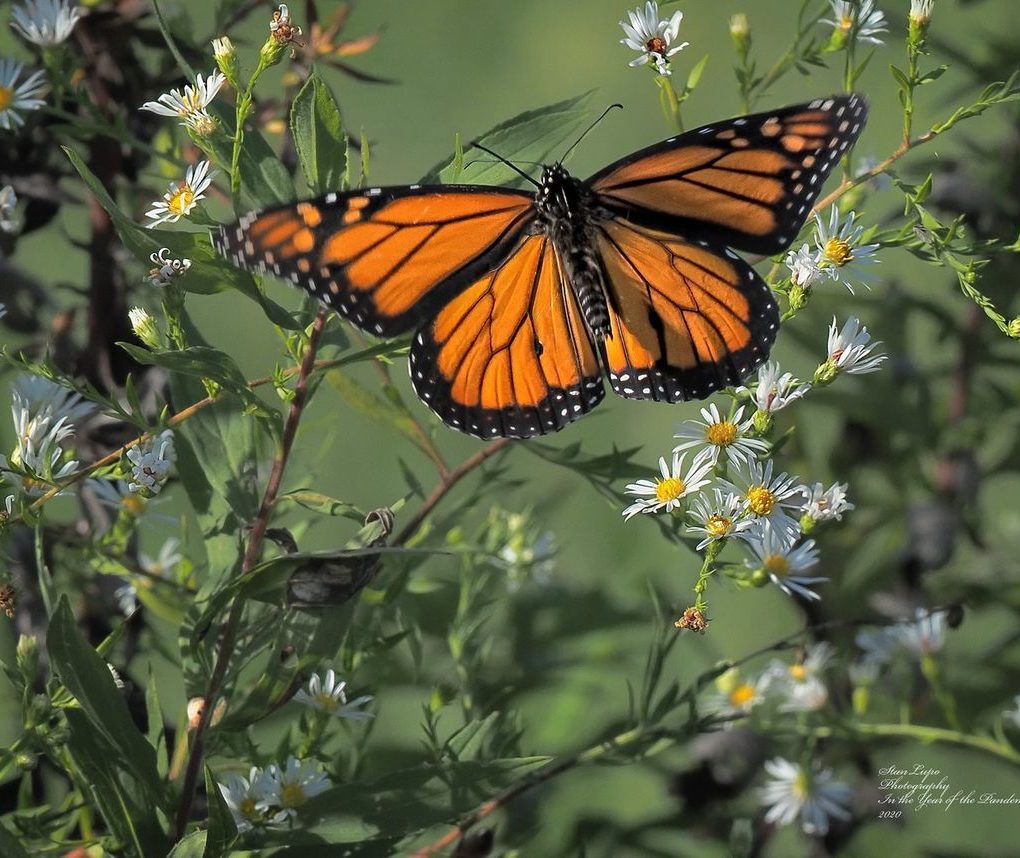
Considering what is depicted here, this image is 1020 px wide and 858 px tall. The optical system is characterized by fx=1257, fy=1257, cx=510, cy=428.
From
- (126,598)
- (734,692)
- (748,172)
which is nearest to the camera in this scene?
(748,172)

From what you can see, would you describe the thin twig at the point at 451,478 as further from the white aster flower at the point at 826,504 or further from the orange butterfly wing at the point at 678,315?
the white aster flower at the point at 826,504

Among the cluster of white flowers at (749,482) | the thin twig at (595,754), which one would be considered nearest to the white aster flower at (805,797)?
the thin twig at (595,754)

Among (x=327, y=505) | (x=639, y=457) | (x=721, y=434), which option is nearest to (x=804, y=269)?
(x=721, y=434)

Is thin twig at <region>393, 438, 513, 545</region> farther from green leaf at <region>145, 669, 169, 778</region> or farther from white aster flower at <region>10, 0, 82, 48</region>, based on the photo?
white aster flower at <region>10, 0, 82, 48</region>

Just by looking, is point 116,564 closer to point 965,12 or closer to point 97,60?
point 97,60

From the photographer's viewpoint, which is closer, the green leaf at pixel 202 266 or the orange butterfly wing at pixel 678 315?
the green leaf at pixel 202 266

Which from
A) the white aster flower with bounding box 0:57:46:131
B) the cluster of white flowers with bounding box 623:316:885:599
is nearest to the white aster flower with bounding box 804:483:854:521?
the cluster of white flowers with bounding box 623:316:885:599

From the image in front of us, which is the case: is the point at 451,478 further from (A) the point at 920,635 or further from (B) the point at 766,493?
(A) the point at 920,635
